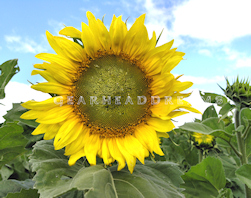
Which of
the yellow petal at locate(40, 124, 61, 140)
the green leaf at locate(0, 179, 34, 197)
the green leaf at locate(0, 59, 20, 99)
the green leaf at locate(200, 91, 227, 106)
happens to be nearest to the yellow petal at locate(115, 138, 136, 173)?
the yellow petal at locate(40, 124, 61, 140)

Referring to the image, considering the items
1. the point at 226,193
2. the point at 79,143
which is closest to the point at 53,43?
the point at 79,143

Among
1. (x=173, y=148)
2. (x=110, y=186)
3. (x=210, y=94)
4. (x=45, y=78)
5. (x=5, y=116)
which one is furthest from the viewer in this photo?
(x=173, y=148)

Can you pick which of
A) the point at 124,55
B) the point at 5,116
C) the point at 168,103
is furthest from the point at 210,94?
the point at 5,116

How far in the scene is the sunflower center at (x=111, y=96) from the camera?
4.97 ft

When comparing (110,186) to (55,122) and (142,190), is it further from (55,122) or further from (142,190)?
(55,122)

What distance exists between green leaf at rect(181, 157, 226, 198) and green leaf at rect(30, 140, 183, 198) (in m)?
0.64

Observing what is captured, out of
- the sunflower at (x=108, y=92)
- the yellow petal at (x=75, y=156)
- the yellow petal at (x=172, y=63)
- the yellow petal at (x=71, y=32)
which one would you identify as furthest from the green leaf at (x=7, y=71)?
the yellow petal at (x=172, y=63)

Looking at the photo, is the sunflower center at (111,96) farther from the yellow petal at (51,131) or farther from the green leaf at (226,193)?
the green leaf at (226,193)

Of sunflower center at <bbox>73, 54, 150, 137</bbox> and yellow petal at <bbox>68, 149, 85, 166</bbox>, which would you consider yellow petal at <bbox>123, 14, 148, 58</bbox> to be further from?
yellow petal at <bbox>68, 149, 85, 166</bbox>

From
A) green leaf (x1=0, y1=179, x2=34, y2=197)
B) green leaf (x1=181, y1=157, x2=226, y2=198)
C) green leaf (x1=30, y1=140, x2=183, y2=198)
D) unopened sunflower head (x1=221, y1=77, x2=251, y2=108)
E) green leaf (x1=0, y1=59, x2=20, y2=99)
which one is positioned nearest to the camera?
green leaf (x1=30, y1=140, x2=183, y2=198)

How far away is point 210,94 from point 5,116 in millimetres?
2002

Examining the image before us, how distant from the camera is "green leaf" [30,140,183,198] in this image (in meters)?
1.18

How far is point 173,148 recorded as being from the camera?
3.77 m

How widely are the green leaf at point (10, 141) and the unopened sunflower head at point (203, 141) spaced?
2245mm
